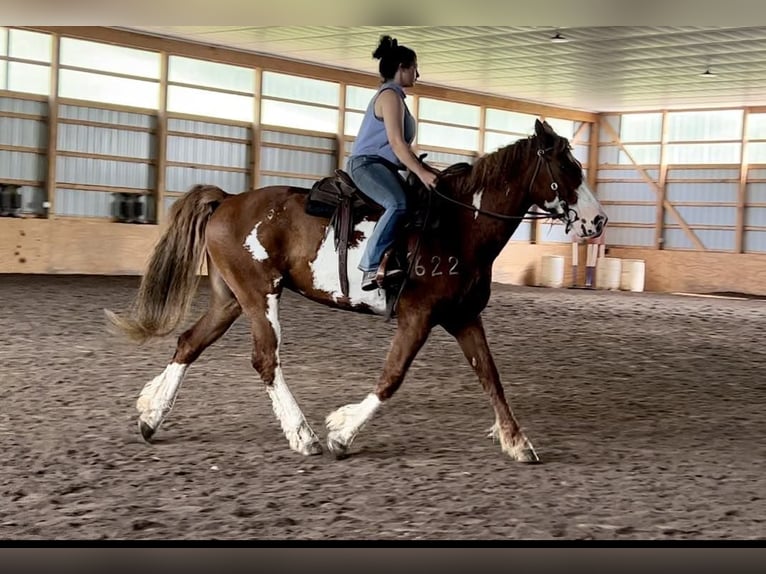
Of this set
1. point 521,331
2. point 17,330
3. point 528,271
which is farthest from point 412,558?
point 528,271

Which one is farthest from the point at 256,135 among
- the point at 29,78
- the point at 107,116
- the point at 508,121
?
the point at 508,121

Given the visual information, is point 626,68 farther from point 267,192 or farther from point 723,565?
point 723,565

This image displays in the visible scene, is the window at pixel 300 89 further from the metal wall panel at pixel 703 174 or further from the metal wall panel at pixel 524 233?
the metal wall panel at pixel 703 174

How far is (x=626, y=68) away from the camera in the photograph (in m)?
20.7

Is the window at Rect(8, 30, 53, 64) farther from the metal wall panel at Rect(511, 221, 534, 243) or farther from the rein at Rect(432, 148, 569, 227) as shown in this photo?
the rein at Rect(432, 148, 569, 227)

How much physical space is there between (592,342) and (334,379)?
14.1 ft

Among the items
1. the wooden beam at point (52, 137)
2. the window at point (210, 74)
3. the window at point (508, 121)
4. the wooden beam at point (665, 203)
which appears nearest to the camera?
the wooden beam at point (52, 137)

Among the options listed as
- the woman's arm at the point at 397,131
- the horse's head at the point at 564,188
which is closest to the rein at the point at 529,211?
the horse's head at the point at 564,188

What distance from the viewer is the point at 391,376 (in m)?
4.78

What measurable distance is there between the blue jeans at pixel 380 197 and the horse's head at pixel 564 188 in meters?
0.70

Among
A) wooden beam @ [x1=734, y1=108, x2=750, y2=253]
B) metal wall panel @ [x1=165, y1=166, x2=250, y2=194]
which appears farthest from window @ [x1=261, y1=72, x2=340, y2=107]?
wooden beam @ [x1=734, y1=108, x2=750, y2=253]

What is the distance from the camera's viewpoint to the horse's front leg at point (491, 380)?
4.91 m

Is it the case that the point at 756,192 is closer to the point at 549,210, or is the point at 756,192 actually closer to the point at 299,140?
the point at 299,140

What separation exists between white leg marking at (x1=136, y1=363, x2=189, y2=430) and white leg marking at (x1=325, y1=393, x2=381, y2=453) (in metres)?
0.91
